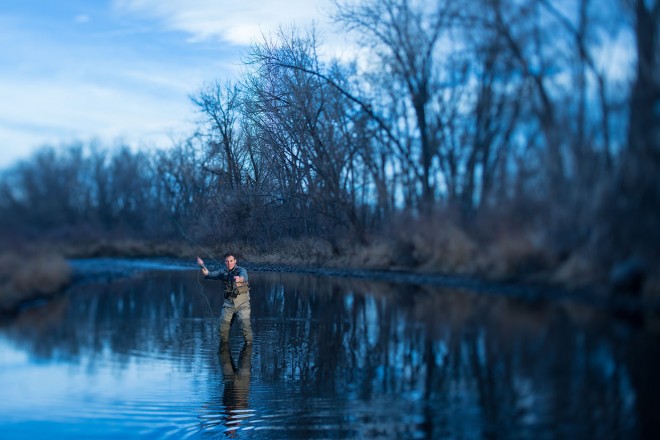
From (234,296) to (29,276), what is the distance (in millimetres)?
4171

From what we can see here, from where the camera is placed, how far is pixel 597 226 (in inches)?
275

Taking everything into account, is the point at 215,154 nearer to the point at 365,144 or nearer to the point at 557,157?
the point at 365,144

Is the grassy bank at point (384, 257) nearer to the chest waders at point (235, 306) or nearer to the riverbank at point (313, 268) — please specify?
the riverbank at point (313, 268)

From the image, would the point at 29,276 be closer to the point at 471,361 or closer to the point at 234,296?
the point at 234,296

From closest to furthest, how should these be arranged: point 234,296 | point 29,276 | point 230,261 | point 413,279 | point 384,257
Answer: point 29,276, point 413,279, point 384,257, point 230,261, point 234,296

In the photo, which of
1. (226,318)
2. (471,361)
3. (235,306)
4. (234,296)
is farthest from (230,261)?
(471,361)

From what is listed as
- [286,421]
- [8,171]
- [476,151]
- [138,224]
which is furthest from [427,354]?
[8,171]

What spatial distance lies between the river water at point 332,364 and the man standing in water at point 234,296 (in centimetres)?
53

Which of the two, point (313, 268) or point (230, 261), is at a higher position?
point (230, 261)

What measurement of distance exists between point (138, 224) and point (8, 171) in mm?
3114

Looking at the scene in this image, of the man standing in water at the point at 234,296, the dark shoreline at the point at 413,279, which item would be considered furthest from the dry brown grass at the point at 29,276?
the man standing in water at the point at 234,296

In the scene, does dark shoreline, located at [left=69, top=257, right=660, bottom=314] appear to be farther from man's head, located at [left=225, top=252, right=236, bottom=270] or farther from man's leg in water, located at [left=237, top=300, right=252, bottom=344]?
man's leg in water, located at [left=237, top=300, right=252, bottom=344]

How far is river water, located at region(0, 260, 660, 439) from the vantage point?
22.8 feet

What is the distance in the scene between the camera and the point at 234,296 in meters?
12.5
